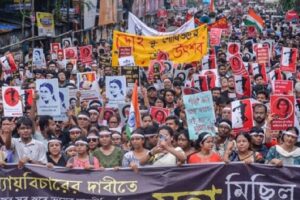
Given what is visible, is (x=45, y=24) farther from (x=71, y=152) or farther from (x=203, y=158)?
(x=203, y=158)

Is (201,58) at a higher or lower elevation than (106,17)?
lower

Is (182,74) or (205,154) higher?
(182,74)

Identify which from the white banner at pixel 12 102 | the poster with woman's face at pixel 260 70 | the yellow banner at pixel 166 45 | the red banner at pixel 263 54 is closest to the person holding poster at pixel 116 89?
the white banner at pixel 12 102

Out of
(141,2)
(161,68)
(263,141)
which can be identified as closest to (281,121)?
(263,141)

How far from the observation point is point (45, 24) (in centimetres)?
3039

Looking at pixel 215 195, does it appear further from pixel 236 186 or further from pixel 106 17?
pixel 106 17

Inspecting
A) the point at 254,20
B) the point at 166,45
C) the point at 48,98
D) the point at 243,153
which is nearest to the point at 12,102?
the point at 48,98

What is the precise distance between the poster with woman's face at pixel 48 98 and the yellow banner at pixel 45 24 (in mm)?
18365

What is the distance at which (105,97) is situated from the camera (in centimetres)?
1242

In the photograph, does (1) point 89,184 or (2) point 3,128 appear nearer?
(1) point 89,184

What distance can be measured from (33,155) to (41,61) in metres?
12.0

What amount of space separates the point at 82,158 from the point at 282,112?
3.06 meters

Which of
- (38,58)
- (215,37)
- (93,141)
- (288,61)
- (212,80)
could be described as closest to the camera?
(93,141)

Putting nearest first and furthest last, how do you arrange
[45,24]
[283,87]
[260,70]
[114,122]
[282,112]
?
[282,112] < [114,122] < [283,87] < [260,70] < [45,24]
